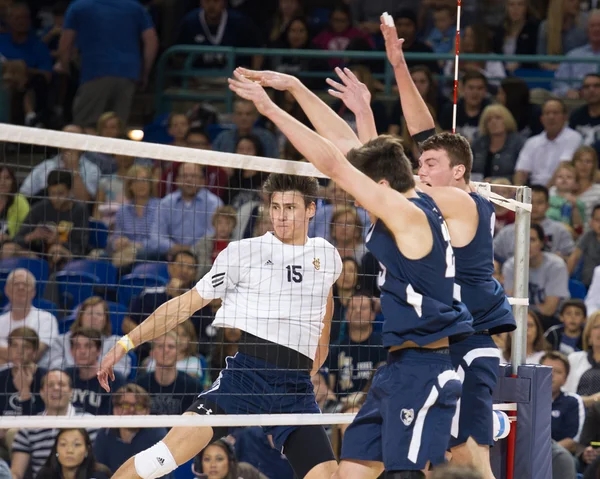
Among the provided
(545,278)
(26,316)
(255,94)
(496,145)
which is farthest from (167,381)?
(496,145)

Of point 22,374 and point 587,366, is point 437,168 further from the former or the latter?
point 22,374

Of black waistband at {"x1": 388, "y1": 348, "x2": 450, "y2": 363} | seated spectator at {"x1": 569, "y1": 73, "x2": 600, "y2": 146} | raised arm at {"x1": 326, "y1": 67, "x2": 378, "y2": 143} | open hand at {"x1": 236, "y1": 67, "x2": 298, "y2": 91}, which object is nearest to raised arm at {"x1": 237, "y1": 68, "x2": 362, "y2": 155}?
open hand at {"x1": 236, "y1": 67, "x2": 298, "y2": 91}

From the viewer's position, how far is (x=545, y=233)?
39.3 ft

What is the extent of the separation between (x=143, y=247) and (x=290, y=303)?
4.99 metres

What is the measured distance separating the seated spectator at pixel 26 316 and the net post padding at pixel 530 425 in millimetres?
4614

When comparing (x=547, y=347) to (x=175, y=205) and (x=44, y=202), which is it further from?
(x=44, y=202)

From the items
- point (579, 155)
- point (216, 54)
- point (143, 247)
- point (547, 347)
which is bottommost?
point (547, 347)

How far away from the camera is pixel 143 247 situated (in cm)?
1156

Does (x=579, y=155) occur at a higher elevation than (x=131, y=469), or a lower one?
higher

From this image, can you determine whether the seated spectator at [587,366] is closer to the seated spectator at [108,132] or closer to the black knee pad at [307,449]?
the black knee pad at [307,449]

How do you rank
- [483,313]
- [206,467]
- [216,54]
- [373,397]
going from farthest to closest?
1. [216,54]
2. [206,467]
3. [483,313]
4. [373,397]

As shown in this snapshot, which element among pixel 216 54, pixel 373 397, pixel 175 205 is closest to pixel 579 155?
pixel 175 205

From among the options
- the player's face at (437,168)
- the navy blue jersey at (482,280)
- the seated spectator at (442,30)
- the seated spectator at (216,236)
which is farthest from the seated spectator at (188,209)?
the navy blue jersey at (482,280)

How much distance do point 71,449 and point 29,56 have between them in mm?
8060
